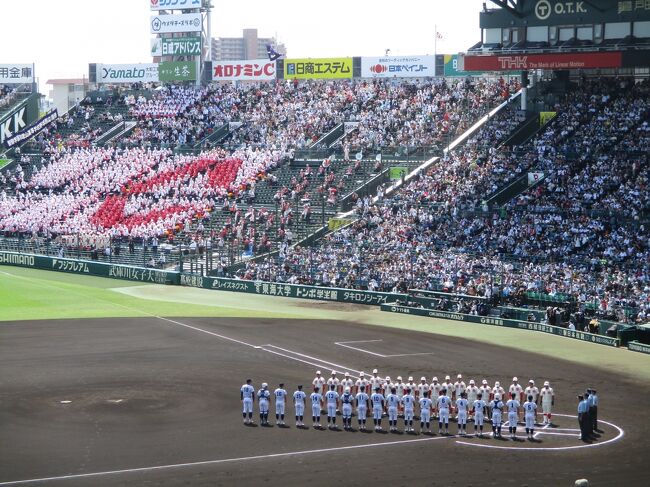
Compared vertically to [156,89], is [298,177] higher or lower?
lower

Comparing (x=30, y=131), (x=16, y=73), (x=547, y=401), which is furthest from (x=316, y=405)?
(x=16, y=73)

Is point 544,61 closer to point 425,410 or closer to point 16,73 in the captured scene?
point 425,410

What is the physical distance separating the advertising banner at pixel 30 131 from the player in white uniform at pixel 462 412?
7125 cm

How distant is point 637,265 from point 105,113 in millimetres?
57172

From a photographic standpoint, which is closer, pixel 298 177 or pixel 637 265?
pixel 637 265

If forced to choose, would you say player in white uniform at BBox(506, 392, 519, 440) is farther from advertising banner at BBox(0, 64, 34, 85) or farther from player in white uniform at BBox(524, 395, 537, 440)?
advertising banner at BBox(0, 64, 34, 85)

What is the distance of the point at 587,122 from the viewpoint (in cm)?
6669

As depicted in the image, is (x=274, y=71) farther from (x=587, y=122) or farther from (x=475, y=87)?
(x=587, y=122)

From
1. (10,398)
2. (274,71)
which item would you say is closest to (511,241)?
(10,398)

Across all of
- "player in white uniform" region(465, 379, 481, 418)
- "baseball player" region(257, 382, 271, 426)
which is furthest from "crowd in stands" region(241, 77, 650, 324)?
"baseball player" region(257, 382, 271, 426)

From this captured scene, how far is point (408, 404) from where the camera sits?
104 ft

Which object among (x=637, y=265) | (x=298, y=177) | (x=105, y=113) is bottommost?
(x=637, y=265)

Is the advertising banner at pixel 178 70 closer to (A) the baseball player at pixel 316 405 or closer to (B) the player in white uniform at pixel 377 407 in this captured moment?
(A) the baseball player at pixel 316 405

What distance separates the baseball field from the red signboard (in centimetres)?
2013
